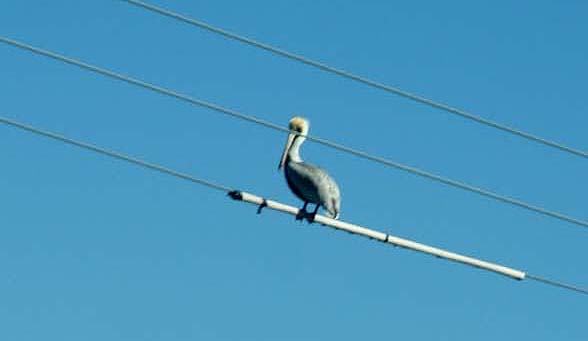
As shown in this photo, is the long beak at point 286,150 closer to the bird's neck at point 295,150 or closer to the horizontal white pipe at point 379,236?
the bird's neck at point 295,150

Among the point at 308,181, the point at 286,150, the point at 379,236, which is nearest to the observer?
the point at 379,236

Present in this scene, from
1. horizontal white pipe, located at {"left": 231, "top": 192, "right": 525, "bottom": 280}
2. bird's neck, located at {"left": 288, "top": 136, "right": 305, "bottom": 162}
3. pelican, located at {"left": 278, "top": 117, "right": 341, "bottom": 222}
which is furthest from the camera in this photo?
bird's neck, located at {"left": 288, "top": 136, "right": 305, "bottom": 162}

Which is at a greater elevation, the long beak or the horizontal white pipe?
the long beak

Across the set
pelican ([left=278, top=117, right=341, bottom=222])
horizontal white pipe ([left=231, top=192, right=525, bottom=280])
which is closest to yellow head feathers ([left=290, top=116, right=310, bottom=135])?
pelican ([left=278, top=117, right=341, bottom=222])

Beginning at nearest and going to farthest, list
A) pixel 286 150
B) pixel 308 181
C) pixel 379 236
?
pixel 379 236, pixel 308 181, pixel 286 150

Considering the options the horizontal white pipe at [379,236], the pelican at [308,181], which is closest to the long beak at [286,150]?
the pelican at [308,181]

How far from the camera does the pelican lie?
88.3 feet

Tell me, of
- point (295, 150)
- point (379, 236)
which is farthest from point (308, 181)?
point (379, 236)

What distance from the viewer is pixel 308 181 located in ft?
89.4

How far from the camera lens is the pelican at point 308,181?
26906 mm

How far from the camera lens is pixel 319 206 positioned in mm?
26891

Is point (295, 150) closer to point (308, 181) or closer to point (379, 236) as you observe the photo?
point (308, 181)

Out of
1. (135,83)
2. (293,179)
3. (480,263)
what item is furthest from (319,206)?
(135,83)

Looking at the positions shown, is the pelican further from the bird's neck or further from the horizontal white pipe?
the horizontal white pipe
